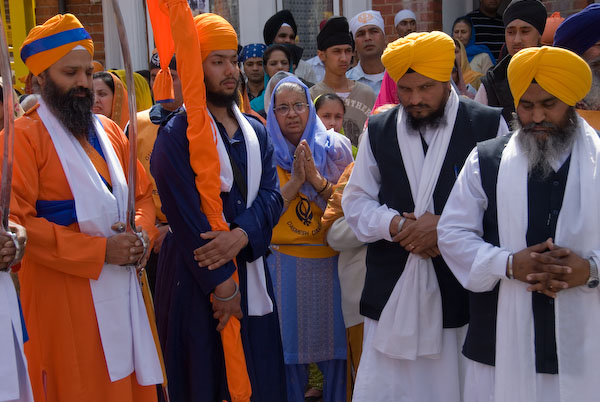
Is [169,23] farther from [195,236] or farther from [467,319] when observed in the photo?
[467,319]

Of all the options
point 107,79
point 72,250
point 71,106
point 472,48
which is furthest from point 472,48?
point 72,250

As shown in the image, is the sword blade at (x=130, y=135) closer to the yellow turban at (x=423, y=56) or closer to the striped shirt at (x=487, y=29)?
the yellow turban at (x=423, y=56)

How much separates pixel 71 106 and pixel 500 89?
276cm

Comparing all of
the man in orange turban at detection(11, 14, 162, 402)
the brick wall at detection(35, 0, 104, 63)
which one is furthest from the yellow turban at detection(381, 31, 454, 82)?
the brick wall at detection(35, 0, 104, 63)

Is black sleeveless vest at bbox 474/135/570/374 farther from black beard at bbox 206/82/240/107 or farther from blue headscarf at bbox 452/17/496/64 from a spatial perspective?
blue headscarf at bbox 452/17/496/64

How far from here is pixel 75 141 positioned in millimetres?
3623

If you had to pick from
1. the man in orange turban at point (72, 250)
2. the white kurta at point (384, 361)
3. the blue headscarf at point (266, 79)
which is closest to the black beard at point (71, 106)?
the man in orange turban at point (72, 250)

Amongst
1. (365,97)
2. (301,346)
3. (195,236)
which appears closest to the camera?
(195,236)

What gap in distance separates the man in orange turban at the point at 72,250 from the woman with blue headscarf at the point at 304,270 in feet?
4.29

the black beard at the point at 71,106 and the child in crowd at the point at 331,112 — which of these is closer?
the black beard at the point at 71,106

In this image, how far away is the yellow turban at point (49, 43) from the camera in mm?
3611

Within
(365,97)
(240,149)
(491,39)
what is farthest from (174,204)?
(491,39)

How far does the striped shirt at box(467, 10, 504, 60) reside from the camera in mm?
7777

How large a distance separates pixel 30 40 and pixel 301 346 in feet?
7.74
